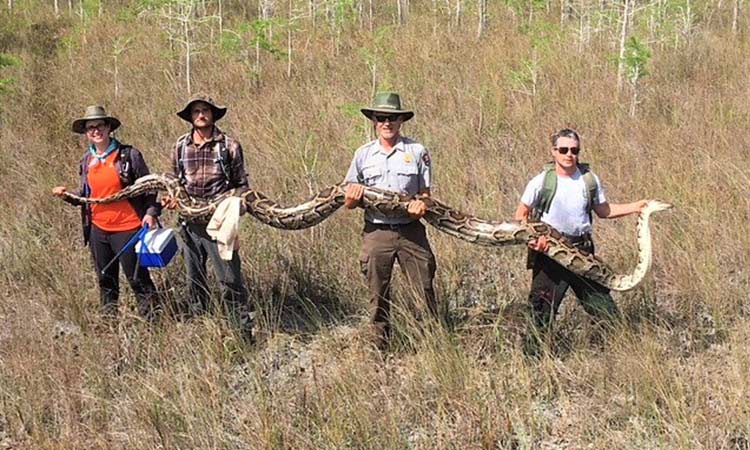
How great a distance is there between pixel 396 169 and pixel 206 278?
6.29 ft

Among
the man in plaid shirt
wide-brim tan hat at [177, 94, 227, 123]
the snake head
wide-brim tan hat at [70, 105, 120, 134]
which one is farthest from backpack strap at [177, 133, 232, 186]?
the snake head

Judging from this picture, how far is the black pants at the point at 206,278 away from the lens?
4.64 metres

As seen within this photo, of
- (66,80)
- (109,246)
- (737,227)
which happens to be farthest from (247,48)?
(737,227)

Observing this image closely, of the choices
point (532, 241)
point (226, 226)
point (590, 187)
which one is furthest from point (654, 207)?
point (226, 226)

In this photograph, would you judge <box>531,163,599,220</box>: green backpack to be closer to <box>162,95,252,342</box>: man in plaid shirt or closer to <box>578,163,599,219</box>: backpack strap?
<box>578,163,599,219</box>: backpack strap

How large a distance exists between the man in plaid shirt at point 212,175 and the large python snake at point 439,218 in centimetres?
12

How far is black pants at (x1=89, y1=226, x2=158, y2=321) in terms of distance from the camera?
482 centimetres

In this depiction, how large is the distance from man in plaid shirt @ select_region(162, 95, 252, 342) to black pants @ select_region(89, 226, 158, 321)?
460mm

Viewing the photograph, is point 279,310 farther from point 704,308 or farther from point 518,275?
point 704,308

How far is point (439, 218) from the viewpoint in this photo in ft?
14.4

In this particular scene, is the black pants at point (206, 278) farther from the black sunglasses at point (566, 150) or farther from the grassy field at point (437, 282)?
the black sunglasses at point (566, 150)

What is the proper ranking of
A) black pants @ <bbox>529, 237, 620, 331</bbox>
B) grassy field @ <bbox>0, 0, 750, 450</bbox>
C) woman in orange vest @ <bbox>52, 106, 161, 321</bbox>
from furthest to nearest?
woman in orange vest @ <bbox>52, 106, 161, 321</bbox>
black pants @ <bbox>529, 237, 620, 331</bbox>
grassy field @ <bbox>0, 0, 750, 450</bbox>

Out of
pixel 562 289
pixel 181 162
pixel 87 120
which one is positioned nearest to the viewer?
pixel 562 289

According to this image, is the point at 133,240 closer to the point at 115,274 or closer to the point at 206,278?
the point at 115,274
